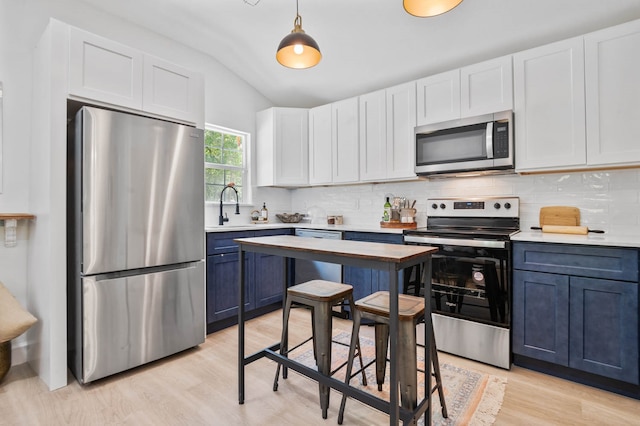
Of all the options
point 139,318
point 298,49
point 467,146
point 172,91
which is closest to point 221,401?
point 139,318

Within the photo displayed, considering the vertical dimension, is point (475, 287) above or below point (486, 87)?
below

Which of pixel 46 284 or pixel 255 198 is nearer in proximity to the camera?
pixel 46 284

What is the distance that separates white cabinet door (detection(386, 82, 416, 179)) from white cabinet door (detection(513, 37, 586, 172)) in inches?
36.2

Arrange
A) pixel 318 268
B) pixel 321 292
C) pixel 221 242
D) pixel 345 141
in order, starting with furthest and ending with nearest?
pixel 345 141 → pixel 318 268 → pixel 221 242 → pixel 321 292

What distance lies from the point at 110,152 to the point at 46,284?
3.20 feet

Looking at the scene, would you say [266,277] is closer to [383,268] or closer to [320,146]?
[320,146]

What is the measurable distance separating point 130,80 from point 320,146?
85.9 inches

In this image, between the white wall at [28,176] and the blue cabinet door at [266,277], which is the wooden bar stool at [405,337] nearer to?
the blue cabinet door at [266,277]

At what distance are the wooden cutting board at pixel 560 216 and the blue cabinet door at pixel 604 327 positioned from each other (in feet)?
2.27

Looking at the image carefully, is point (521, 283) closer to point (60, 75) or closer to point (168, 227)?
point (168, 227)

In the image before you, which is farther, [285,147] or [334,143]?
[285,147]

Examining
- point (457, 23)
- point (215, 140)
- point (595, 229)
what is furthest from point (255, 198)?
point (595, 229)

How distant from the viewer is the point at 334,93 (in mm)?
4039

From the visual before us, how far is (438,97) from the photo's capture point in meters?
3.04
